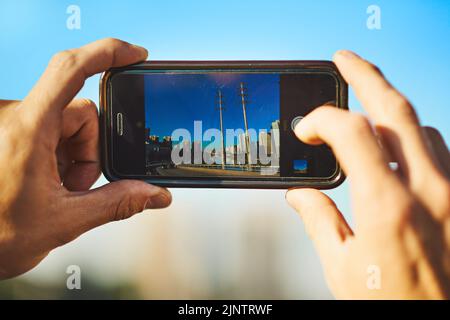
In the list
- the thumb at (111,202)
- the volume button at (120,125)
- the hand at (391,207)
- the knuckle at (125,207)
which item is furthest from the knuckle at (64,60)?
the hand at (391,207)

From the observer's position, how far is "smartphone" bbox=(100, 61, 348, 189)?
276 centimetres

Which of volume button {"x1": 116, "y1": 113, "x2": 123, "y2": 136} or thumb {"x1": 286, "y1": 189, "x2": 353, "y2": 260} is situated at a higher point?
volume button {"x1": 116, "y1": 113, "x2": 123, "y2": 136}

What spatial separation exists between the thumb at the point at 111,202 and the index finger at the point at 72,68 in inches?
22.8

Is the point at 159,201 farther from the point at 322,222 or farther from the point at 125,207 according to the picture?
the point at 322,222

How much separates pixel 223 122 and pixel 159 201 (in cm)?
70

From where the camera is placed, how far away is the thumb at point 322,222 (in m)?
2.07

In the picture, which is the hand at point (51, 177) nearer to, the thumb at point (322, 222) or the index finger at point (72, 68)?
the index finger at point (72, 68)

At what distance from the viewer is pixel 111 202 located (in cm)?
257

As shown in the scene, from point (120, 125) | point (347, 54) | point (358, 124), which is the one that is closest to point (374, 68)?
point (347, 54)

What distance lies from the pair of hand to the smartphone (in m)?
0.16

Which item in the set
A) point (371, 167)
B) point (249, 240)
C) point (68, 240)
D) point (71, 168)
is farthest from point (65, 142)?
point (249, 240)

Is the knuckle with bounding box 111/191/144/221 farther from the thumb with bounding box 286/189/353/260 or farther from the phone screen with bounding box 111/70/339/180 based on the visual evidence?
the thumb with bounding box 286/189/353/260

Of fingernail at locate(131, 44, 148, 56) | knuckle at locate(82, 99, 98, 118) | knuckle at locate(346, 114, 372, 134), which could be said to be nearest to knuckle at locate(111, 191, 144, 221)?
knuckle at locate(82, 99, 98, 118)

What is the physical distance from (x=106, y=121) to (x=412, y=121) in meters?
1.94
